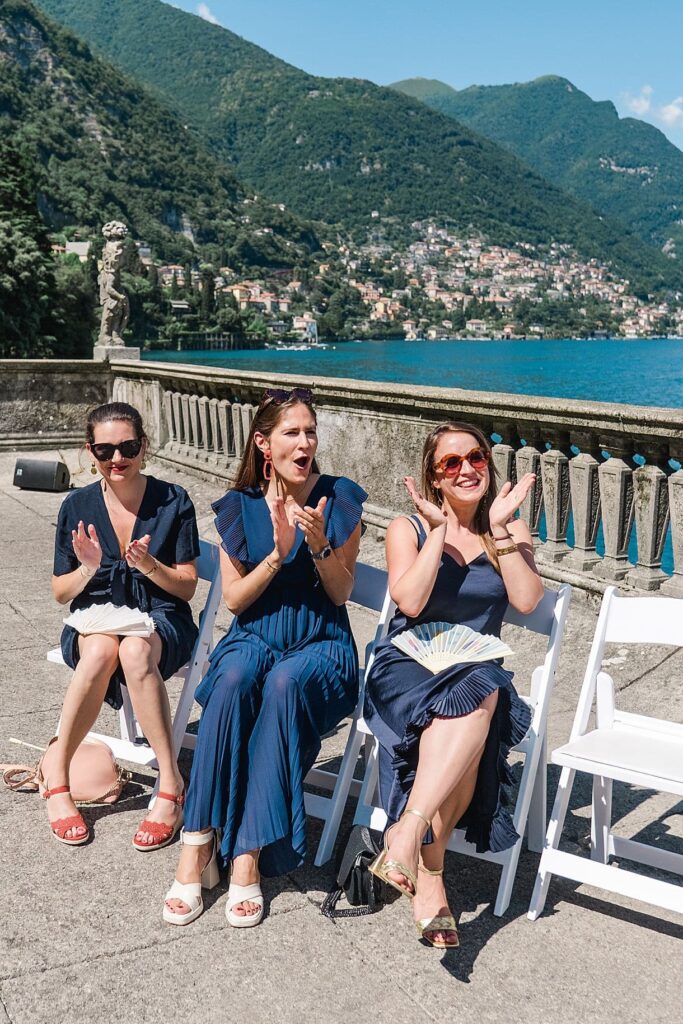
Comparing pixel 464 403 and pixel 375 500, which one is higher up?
pixel 464 403

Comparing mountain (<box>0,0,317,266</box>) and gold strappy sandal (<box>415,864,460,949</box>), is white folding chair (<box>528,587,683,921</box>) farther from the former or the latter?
mountain (<box>0,0,317,266</box>)

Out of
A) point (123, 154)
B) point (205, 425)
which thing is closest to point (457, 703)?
point (205, 425)

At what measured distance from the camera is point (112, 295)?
13961 mm

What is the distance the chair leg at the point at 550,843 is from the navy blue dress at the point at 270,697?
66 centimetres

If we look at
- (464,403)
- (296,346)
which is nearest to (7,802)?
(464,403)

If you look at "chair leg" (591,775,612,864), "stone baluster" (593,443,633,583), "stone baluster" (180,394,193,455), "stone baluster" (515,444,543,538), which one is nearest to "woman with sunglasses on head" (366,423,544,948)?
"chair leg" (591,775,612,864)

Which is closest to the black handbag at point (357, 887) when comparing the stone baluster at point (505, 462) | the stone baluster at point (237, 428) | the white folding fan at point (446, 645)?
the white folding fan at point (446, 645)

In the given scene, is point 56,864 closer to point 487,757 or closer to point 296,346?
point 487,757

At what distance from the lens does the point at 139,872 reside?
3.18 m

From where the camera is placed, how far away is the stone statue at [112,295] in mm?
13789

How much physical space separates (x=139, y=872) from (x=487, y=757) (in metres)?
1.09

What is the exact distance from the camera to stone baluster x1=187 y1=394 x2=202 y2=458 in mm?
10086

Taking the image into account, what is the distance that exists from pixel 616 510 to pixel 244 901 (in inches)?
119

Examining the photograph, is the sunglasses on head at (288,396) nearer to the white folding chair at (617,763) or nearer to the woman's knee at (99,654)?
Answer: the woman's knee at (99,654)
